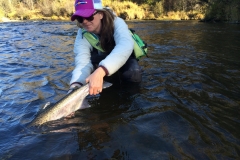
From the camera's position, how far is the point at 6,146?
97.1 inches

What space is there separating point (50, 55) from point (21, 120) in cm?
511

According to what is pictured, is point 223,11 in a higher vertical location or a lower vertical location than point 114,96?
higher

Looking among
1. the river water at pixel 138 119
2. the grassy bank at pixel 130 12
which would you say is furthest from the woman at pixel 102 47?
the grassy bank at pixel 130 12

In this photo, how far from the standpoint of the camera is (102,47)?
3.89m

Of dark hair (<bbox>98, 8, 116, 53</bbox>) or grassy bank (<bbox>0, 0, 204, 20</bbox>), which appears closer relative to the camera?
dark hair (<bbox>98, 8, 116, 53</bbox>)

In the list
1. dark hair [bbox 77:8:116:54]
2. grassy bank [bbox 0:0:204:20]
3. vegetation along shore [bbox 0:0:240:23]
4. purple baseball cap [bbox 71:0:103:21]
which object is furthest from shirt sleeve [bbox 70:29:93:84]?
grassy bank [bbox 0:0:204:20]

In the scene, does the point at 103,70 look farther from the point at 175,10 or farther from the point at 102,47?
the point at 175,10

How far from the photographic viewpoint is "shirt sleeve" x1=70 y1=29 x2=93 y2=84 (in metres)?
3.27

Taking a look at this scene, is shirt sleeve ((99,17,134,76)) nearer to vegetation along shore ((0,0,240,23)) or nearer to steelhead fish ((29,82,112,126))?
steelhead fish ((29,82,112,126))

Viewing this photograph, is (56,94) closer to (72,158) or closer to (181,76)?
(72,158)

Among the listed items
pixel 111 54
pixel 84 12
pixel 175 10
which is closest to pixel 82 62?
pixel 111 54

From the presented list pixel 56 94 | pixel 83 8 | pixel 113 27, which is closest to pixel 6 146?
pixel 56 94

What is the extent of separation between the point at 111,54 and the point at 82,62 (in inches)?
26.1

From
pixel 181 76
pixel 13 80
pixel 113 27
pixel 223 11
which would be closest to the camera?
pixel 113 27
